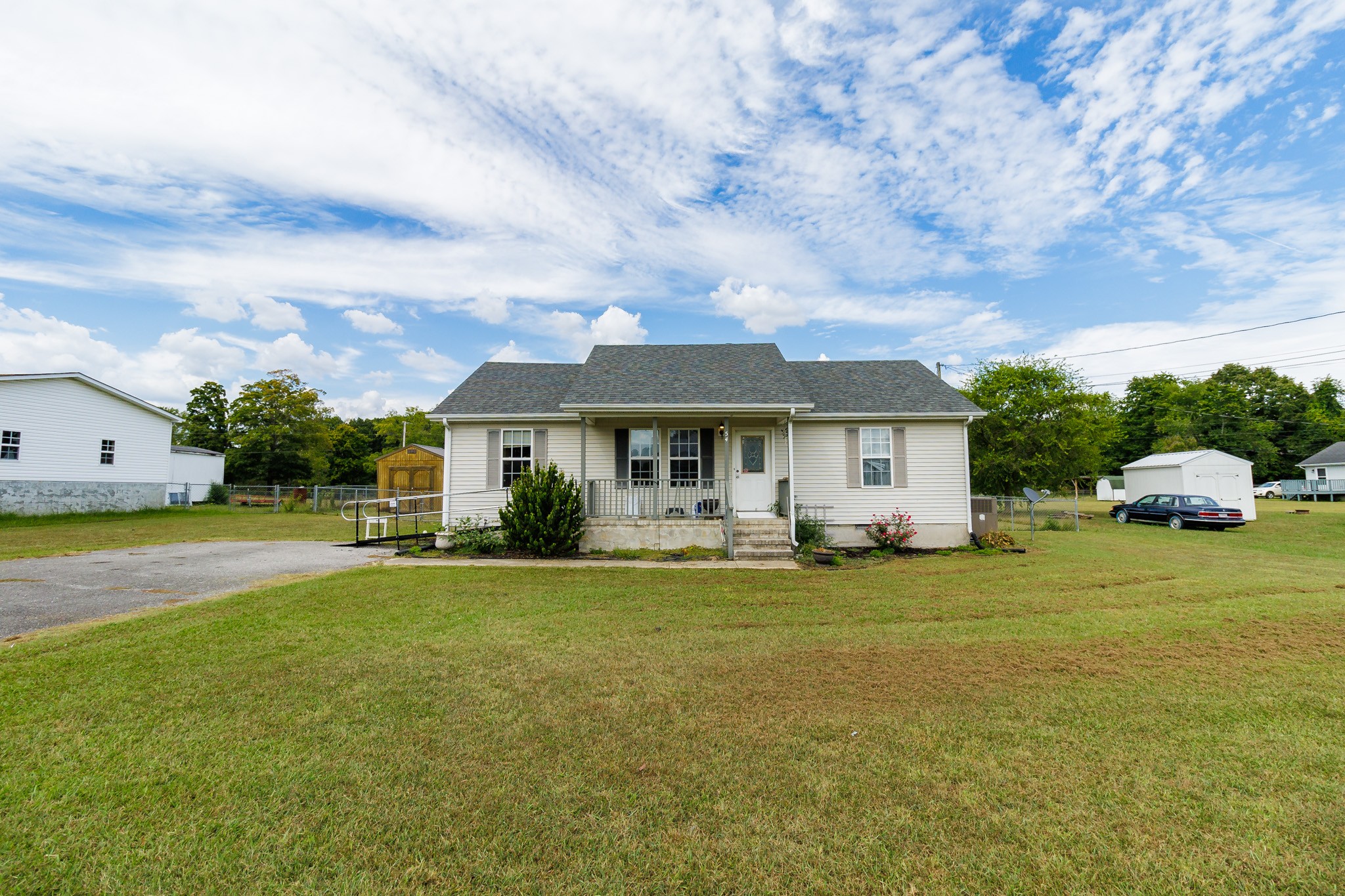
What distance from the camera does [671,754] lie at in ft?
11.2

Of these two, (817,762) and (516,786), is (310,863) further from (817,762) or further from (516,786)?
(817,762)

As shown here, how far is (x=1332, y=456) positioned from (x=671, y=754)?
62.8 meters

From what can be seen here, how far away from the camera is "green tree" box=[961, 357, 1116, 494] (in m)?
22.2

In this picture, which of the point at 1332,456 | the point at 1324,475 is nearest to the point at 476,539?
the point at 1332,456

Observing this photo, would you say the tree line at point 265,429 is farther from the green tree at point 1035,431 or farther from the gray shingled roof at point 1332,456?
the gray shingled roof at point 1332,456

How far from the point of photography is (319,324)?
2348 cm

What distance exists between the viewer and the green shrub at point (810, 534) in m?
13.0

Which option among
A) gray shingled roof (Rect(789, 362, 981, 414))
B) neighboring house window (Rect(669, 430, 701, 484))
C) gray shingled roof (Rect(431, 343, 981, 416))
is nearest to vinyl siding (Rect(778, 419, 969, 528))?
gray shingled roof (Rect(789, 362, 981, 414))

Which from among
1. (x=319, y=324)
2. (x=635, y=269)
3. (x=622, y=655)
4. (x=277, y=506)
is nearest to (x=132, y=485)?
(x=277, y=506)

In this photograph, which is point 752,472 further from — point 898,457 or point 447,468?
point 447,468

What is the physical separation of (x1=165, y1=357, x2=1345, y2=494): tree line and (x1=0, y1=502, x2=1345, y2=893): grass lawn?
55.6ft

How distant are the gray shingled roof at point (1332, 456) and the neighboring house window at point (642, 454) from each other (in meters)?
56.3

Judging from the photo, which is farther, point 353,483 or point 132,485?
point 353,483

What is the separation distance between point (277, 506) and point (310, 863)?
3102 cm
